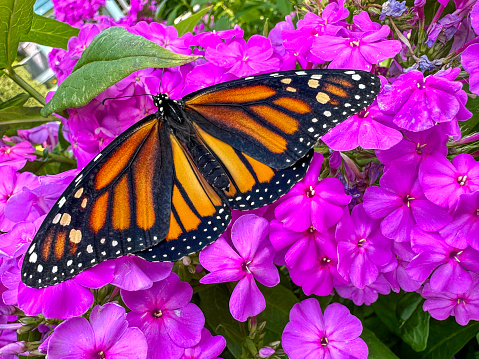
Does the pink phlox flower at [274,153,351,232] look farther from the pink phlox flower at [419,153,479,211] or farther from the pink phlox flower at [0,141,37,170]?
the pink phlox flower at [0,141,37,170]

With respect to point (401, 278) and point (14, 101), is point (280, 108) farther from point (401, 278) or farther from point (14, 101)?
point (14, 101)

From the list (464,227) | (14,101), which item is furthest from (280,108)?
(14,101)

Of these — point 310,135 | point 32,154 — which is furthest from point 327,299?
point 32,154

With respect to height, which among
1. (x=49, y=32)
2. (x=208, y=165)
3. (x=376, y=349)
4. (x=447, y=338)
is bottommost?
(x=447, y=338)

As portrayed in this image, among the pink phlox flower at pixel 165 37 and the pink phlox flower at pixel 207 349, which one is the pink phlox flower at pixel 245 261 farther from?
the pink phlox flower at pixel 165 37

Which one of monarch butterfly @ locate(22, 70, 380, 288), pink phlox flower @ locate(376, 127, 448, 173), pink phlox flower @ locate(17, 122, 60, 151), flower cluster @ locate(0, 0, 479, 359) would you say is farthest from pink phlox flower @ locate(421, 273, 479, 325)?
pink phlox flower @ locate(17, 122, 60, 151)

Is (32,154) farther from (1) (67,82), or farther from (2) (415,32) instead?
(2) (415,32)

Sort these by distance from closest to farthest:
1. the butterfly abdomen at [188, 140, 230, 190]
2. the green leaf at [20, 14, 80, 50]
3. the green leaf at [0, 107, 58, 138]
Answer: the butterfly abdomen at [188, 140, 230, 190] → the green leaf at [0, 107, 58, 138] → the green leaf at [20, 14, 80, 50]
